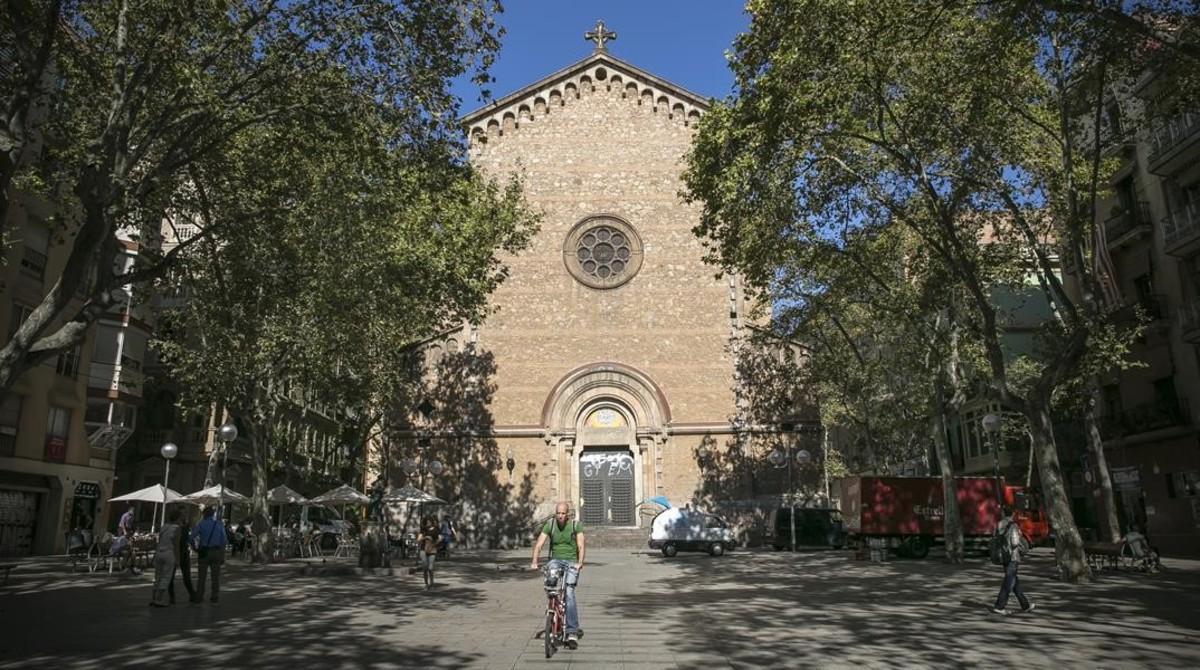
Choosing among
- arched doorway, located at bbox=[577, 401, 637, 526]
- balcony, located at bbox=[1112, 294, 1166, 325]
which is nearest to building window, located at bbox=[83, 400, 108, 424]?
arched doorway, located at bbox=[577, 401, 637, 526]

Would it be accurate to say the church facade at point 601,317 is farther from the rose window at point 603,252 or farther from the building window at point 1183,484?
the building window at point 1183,484

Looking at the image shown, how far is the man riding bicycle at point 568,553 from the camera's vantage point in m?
9.20

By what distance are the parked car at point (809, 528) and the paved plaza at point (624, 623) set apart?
34.9ft

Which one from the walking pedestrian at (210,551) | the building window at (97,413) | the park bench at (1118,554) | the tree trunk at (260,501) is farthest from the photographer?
the building window at (97,413)

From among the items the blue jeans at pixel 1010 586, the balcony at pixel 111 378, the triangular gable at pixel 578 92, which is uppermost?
the triangular gable at pixel 578 92

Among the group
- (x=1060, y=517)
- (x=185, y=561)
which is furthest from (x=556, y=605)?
(x=1060, y=517)

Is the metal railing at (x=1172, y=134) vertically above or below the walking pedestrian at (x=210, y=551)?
above

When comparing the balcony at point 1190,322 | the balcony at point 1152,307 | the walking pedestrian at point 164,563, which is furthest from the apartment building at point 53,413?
the balcony at point 1152,307

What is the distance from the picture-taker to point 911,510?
26.0 m

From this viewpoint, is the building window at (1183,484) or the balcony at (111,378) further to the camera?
the balcony at (111,378)

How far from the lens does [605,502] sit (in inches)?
1236

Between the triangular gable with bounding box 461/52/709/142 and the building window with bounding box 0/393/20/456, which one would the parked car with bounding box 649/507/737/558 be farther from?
the building window with bounding box 0/393/20/456

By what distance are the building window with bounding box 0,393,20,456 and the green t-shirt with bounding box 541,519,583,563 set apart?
22386 mm

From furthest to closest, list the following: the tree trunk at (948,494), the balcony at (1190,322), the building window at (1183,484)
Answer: the building window at (1183,484) → the balcony at (1190,322) → the tree trunk at (948,494)
